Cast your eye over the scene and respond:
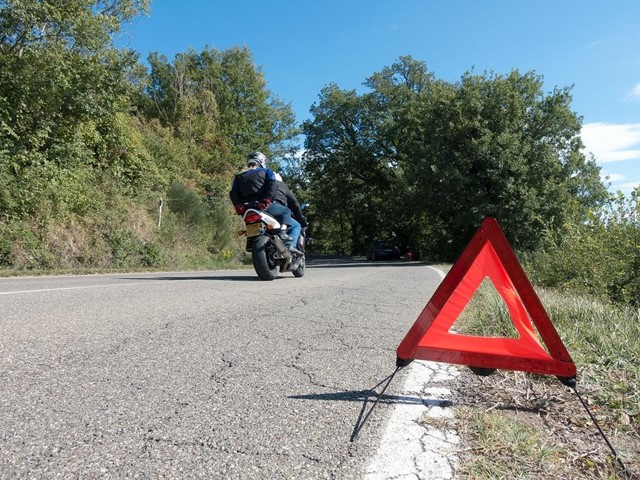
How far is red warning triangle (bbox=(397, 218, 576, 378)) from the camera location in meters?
2.49

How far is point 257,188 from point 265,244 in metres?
0.99

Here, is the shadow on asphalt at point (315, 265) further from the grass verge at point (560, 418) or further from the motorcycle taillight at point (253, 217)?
the grass verge at point (560, 418)

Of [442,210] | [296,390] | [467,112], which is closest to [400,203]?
[442,210]

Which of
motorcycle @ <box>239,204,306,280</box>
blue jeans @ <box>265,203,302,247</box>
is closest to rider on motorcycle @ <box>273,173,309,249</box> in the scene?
blue jeans @ <box>265,203,302,247</box>

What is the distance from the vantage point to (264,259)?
8.48 meters

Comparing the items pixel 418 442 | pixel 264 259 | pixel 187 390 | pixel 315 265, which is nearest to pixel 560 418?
pixel 418 442

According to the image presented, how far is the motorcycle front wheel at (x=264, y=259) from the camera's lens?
8.24 meters

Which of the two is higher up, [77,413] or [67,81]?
[67,81]

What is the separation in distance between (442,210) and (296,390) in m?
31.4

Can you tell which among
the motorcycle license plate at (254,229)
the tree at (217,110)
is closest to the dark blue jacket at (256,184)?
the motorcycle license plate at (254,229)

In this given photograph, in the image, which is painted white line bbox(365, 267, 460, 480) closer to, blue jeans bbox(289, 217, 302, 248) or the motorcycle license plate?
the motorcycle license plate

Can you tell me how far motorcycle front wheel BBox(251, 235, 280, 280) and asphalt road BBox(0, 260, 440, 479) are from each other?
10.2 ft

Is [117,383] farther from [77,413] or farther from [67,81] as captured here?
[67,81]

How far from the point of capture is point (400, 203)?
37.7 metres
